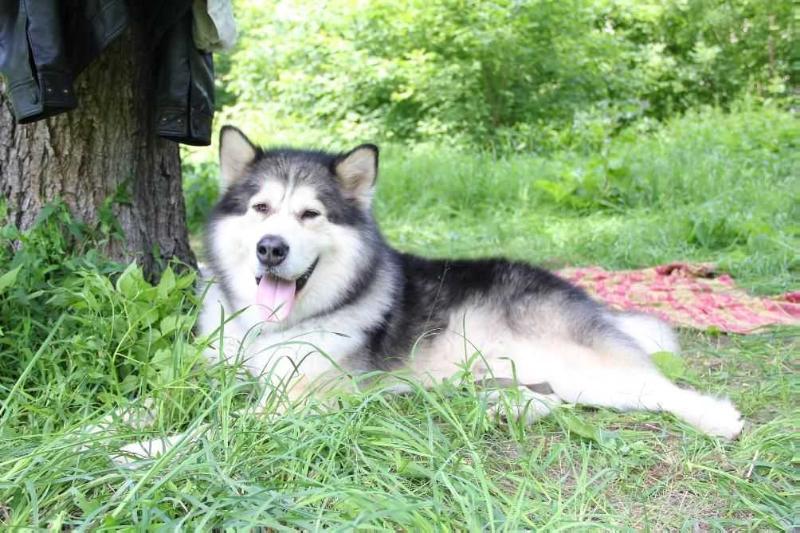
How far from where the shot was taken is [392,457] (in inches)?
81.9

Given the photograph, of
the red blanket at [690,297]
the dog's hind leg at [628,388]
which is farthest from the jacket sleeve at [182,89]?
the red blanket at [690,297]

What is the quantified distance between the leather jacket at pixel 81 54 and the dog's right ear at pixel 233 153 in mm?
238

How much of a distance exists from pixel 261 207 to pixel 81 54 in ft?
3.07

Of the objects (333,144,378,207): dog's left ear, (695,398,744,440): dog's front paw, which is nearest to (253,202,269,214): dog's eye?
(333,144,378,207): dog's left ear

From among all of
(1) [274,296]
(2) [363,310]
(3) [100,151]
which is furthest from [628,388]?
(3) [100,151]

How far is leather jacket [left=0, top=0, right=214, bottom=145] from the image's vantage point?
2.62 metres

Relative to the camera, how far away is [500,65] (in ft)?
45.1

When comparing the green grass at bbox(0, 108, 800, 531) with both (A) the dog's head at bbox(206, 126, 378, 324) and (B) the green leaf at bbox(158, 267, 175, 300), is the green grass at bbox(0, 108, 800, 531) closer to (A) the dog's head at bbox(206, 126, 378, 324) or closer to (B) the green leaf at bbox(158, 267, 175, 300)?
(B) the green leaf at bbox(158, 267, 175, 300)

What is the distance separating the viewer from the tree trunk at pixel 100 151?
313 centimetres

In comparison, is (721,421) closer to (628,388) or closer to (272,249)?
(628,388)

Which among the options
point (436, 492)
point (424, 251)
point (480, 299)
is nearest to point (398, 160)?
point (424, 251)

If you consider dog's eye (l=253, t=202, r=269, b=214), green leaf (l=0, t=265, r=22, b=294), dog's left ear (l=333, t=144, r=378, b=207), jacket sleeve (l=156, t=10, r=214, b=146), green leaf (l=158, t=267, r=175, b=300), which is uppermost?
jacket sleeve (l=156, t=10, r=214, b=146)

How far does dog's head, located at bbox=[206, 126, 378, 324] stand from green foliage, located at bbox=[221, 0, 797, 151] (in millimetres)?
8983

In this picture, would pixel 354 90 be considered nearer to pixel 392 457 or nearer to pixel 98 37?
pixel 98 37
